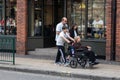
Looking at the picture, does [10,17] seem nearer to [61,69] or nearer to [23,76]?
[61,69]

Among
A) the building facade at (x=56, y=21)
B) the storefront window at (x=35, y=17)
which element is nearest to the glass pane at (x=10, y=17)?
the building facade at (x=56, y=21)

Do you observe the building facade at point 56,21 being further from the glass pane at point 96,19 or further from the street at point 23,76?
the street at point 23,76

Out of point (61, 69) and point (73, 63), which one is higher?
point (73, 63)

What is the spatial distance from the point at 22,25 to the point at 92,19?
3.81m

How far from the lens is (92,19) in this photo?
18.8 m

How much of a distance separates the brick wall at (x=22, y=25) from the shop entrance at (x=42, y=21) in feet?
1.73

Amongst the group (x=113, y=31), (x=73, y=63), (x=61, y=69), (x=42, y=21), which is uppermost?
(x=42, y=21)

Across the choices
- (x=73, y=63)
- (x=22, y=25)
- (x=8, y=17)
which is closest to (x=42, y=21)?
(x=22, y=25)

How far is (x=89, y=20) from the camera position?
61.9ft

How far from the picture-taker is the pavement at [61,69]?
45.8ft

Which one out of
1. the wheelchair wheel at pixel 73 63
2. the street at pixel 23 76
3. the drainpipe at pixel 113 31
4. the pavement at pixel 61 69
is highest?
→ the drainpipe at pixel 113 31

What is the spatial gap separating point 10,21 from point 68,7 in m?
3.67

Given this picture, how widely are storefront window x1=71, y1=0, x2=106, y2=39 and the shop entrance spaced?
2576 mm

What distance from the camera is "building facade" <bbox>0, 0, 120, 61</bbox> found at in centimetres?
1742
